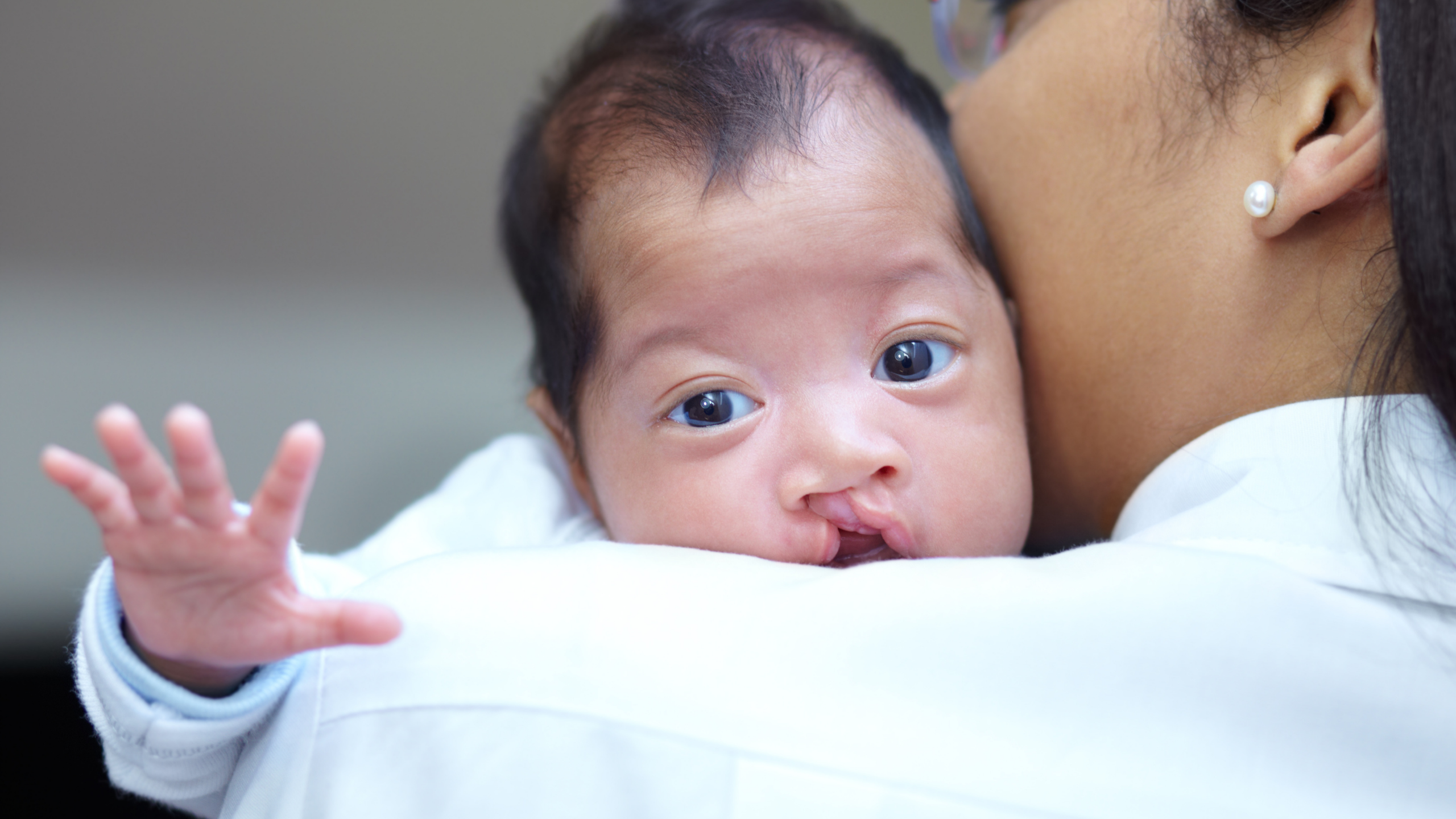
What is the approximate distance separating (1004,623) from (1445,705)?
0.25 metres

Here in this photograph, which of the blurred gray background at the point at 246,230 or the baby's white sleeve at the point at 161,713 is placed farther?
the blurred gray background at the point at 246,230

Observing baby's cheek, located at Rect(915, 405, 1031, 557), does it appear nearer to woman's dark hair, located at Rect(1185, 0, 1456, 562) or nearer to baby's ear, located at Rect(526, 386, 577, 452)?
woman's dark hair, located at Rect(1185, 0, 1456, 562)

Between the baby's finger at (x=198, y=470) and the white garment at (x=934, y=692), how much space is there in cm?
12

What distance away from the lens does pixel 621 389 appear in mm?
838

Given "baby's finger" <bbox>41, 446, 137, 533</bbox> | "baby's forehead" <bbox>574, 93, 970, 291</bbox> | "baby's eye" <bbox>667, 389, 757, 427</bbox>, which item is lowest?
"baby's finger" <bbox>41, 446, 137, 533</bbox>

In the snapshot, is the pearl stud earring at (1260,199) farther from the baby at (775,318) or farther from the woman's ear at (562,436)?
the woman's ear at (562,436)

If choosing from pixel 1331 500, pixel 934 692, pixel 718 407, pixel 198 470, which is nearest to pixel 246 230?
pixel 718 407

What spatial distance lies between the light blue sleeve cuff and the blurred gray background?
161 cm

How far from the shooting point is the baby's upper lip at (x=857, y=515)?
0.74 meters

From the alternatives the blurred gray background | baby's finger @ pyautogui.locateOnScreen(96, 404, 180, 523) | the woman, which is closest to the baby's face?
the woman

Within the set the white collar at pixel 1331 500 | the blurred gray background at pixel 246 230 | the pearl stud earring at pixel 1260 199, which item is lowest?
the white collar at pixel 1331 500

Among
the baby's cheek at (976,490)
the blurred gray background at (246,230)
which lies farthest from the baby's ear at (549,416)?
the blurred gray background at (246,230)

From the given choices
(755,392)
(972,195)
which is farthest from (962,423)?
(972,195)

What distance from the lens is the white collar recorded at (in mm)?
573
